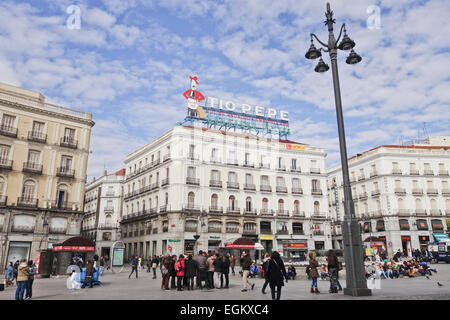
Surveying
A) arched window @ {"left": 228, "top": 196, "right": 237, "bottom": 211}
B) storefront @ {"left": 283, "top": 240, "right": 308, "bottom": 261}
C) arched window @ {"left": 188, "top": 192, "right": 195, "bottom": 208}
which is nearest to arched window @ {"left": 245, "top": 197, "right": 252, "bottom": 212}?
arched window @ {"left": 228, "top": 196, "right": 237, "bottom": 211}

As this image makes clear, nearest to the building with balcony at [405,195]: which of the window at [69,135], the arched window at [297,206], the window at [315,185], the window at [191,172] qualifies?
the window at [315,185]

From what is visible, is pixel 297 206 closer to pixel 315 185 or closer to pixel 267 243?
pixel 315 185

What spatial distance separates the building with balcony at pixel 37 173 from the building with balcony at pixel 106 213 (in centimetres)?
2470

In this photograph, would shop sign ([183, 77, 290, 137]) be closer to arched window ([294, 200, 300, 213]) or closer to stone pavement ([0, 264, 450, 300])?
arched window ([294, 200, 300, 213])

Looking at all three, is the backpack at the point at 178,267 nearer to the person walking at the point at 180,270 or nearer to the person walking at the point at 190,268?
the person walking at the point at 180,270

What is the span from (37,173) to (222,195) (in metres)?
21.2

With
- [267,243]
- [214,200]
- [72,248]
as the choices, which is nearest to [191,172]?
[214,200]

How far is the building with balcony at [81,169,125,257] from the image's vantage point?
6097 cm

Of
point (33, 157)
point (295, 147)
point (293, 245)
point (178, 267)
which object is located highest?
point (295, 147)

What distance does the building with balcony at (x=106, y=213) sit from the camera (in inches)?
2400

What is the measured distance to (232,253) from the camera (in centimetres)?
3806

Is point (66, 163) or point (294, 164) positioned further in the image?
point (294, 164)

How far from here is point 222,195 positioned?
149 ft

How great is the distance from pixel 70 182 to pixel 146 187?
12985 millimetres
